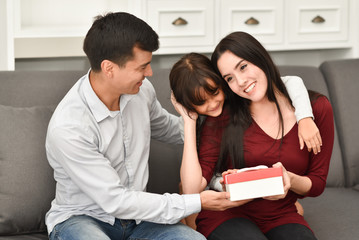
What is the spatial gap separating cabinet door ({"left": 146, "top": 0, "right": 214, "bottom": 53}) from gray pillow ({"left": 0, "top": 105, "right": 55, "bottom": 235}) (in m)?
1.03

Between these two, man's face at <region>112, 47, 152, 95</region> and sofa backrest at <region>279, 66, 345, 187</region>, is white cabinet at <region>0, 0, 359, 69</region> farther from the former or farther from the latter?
man's face at <region>112, 47, 152, 95</region>

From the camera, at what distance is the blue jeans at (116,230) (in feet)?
5.09

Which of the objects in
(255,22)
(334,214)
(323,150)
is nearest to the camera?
(323,150)

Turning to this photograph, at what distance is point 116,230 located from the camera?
166cm

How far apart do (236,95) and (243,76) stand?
0.53 feet

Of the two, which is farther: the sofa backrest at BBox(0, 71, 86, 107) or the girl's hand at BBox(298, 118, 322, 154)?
the sofa backrest at BBox(0, 71, 86, 107)

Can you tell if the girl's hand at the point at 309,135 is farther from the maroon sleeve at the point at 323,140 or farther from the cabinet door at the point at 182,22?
the cabinet door at the point at 182,22

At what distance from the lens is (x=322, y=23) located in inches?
113

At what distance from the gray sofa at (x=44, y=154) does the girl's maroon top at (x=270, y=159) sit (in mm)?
182

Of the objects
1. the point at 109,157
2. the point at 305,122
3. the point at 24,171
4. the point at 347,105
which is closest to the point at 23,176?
the point at 24,171

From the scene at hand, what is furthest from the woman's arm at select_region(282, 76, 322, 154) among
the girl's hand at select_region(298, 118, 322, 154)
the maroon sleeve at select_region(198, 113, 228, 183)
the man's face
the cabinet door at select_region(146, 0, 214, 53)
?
the cabinet door at select_region(146, 0, 214, 53)

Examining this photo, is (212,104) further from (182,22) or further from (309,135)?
(182,22)

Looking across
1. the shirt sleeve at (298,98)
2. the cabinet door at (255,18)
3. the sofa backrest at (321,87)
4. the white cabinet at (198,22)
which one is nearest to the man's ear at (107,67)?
the shirt sleeve at (298,98)

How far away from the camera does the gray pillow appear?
5.63ft
